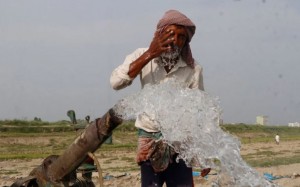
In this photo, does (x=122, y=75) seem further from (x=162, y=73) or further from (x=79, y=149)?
(x=79, y=149)

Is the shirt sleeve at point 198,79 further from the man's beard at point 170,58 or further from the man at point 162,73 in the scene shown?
the man's beard at point 170,58

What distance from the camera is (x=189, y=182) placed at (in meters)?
2.90

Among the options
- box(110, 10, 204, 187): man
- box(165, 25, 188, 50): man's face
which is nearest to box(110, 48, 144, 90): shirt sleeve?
box(110, 10, 204, 187): man

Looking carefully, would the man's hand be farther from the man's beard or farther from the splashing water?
the splashing water

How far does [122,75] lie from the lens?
2668 millimetres

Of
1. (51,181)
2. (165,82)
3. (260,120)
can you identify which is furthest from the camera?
(260,120)

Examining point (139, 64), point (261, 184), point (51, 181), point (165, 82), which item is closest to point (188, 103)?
point (165, 82)

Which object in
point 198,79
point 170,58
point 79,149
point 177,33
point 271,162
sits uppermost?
point 177,33

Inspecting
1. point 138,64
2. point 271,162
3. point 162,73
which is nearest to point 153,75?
point 162,73

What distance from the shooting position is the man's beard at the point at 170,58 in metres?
2.71

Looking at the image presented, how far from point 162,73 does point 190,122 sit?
0.34 meters

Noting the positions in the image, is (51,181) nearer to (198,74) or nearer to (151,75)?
(151,75)

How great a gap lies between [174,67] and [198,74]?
0.56 ft

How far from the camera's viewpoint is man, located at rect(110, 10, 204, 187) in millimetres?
Answer: 2625
